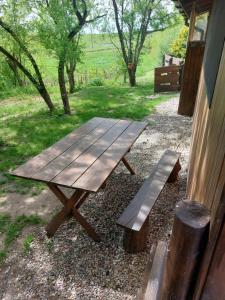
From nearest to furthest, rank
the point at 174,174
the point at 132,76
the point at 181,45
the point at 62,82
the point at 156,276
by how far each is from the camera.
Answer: the point at 156,276
the point at 174,174
the point at 62,82
the point at 132,76
the point at 181,45

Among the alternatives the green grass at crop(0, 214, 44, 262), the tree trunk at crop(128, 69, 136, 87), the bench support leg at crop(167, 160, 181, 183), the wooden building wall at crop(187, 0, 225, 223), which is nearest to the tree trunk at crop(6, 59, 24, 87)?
the tree trunk at crop(128, 69, 136, 87)

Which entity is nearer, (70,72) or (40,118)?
(40,118)

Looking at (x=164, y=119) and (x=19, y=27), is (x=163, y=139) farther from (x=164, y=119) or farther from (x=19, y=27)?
(x=19, y=27)

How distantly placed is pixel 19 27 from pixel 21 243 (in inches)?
206

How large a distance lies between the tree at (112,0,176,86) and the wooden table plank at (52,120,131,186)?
9.18 metres

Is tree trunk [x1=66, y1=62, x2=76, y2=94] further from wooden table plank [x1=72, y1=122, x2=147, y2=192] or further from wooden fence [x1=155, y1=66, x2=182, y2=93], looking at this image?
wooden table plank [x1=72, y1=122, x2=147, y2=192]

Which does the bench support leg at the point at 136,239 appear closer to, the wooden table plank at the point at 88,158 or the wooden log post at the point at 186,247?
the wooden table plank at the point at 88,158

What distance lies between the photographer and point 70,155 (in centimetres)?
286

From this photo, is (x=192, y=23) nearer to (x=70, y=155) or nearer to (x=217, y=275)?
(x=70, y=155)

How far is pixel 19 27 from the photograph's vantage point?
601cm

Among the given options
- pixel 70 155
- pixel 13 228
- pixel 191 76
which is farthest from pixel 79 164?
pixel 191 76

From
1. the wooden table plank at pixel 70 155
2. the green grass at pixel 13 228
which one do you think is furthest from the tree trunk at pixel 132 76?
the green grass at pixel 13 228

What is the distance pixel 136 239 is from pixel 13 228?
1.54 m

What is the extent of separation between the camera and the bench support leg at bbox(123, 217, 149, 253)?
2.49 metres
